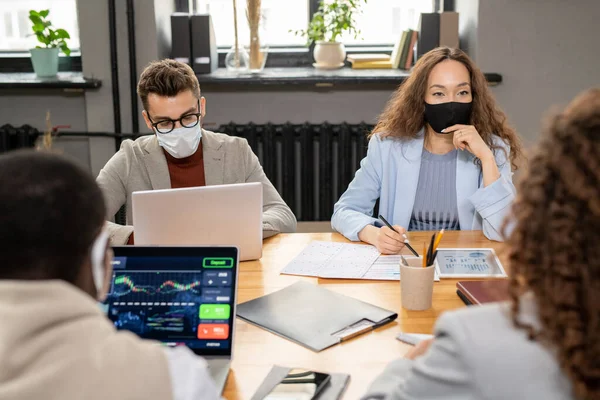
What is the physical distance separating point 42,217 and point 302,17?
3011 mm

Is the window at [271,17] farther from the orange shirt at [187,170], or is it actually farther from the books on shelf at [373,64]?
the orange shirt at [187,170]

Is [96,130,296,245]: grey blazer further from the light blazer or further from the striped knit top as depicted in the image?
the striped knit top

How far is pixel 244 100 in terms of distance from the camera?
3.49 meters

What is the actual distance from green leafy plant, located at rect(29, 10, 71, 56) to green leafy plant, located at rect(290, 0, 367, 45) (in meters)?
1.14

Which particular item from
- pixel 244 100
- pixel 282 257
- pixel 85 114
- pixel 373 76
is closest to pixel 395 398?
pixel 282 257

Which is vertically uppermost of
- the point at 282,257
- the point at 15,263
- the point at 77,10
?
the point at 77,10

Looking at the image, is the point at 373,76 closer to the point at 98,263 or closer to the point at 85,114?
the point at 85,114

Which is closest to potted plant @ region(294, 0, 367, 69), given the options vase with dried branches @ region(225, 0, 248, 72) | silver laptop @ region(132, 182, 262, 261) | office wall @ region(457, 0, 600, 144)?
vase with dried branches @ region(225, 0, 248, 72)

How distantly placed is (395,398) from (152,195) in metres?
0.89

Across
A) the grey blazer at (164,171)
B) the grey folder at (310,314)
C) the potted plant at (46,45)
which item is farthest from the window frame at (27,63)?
the grey folder at (310,314)

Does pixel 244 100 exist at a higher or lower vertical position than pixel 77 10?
lower

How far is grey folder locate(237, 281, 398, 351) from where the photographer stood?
1.35m

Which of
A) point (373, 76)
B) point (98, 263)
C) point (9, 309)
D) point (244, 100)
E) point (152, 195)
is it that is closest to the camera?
point (9, 309)

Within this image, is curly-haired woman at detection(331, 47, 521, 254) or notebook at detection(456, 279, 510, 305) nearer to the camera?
notebook at detection(456, 279, 510, 305)
